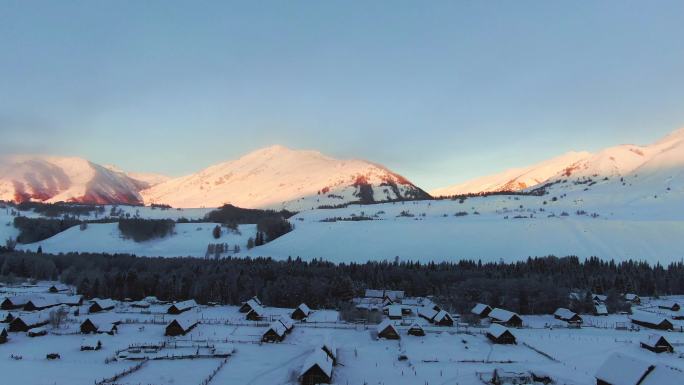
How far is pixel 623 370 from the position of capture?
37062mm

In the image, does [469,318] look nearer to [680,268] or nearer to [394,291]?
[394,291]

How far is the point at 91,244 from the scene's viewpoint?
17488 centimetres

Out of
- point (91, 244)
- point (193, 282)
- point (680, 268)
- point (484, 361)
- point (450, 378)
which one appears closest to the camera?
point (450, 378)

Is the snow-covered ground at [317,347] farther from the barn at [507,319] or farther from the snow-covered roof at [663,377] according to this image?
the snow-covered roof at [663,377]

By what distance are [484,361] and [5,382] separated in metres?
40.0

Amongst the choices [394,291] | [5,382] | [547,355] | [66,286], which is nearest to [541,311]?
[394,291]

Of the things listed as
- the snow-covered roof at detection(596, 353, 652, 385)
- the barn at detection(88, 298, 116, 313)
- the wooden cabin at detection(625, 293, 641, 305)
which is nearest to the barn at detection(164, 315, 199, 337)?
the barn at detection(88, 298, 116, 313)

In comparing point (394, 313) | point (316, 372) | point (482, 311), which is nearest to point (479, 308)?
point (482, 311)

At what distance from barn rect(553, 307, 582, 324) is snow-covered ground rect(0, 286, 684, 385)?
2.91 meters

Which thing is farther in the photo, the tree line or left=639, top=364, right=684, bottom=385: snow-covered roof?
the tree line

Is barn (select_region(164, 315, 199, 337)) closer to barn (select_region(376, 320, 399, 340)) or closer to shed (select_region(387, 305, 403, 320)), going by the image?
barn (select_region(376, 320, 399, 340))

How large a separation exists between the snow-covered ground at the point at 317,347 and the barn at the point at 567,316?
291cm

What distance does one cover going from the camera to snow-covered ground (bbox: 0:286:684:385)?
4147cm

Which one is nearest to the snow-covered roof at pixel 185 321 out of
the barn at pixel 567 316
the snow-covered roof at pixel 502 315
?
the snow-covered roof at pixel 502 315
